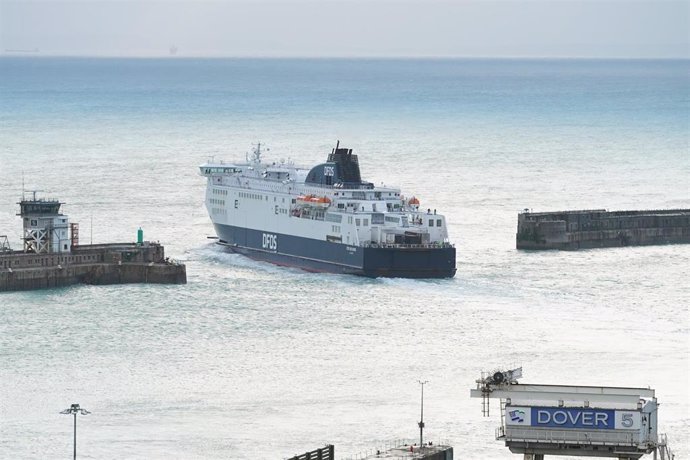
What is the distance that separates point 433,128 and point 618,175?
48665 mm

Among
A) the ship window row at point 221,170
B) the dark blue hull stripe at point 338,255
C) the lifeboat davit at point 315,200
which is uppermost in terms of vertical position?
the ship window row at point 221,170

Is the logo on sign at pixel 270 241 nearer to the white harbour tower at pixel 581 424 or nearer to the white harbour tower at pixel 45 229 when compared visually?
the white harbour tower at pixel 45 229

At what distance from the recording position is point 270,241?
96.0m

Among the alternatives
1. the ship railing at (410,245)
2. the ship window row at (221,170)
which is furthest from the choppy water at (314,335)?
the ship window row at (221,170)

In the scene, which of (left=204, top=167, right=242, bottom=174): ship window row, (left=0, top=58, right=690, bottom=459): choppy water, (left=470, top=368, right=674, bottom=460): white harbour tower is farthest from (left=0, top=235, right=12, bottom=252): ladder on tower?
(left=470, top=368, right=674, bottom=460): white harbour tower

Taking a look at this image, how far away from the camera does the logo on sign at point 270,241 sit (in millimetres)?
95438

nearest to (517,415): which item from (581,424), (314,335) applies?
(581,424)

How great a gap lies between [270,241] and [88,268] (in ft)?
45.0

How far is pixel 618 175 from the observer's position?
138 m

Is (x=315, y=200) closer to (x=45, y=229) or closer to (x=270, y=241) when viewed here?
(x=270, y=241)

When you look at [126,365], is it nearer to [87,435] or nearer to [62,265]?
[87,435]

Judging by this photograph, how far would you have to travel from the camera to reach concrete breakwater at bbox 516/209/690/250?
3812 inches

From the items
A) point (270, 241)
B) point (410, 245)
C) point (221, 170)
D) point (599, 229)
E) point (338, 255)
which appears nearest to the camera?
point (410, 245)

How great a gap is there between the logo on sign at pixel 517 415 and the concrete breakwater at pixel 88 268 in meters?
41.8
